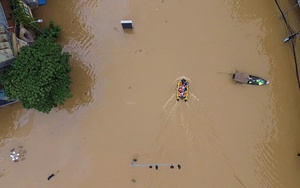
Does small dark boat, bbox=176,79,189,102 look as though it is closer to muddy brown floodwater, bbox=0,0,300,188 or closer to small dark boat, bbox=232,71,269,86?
muddy brown floodwater, bbox=0,0,300,188

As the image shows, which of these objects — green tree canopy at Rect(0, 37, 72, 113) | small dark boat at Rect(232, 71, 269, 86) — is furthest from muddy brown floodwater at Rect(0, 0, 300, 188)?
green tree canopy at Rect(0, 37, 72, 113)

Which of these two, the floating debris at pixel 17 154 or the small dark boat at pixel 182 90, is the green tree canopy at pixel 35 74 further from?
the small dark boat at pixel 182 90

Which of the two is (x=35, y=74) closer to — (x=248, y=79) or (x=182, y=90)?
(x=182, y=90)

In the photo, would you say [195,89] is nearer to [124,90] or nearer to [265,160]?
[124,90]

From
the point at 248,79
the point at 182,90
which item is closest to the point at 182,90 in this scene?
the point at 182,90

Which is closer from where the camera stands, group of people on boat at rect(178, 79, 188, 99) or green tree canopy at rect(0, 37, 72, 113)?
green tree canopy at rect(0, 37, 72, 113)

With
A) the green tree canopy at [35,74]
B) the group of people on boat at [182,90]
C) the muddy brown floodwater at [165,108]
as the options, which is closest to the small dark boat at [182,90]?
the group of people on boat at [182,90]
